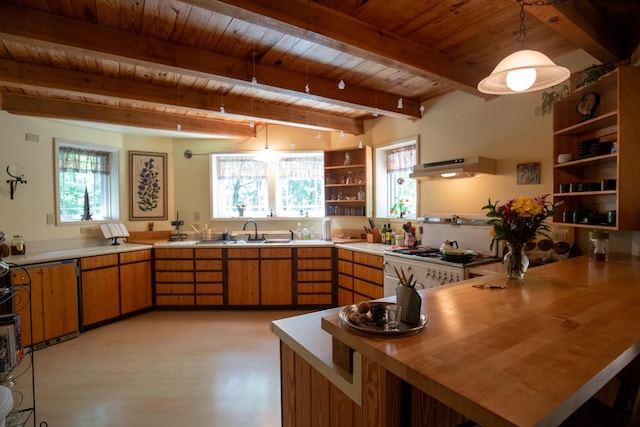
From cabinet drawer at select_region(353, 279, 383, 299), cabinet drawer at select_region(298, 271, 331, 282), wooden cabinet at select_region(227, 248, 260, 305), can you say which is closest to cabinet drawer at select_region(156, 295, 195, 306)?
wooden cabinet at select_region(227, 248, 260, 305)

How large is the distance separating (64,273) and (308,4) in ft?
11.8

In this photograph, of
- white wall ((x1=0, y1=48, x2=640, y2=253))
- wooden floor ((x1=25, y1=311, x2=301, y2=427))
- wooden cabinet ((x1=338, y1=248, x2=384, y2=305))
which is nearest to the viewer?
wooden floor ((x1=25, y1=311, x2=301, y2=427))

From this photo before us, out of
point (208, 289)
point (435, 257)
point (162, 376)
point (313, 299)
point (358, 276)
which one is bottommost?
point (162, 376)

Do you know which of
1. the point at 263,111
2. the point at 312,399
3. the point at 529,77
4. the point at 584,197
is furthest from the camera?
the point at 263,111

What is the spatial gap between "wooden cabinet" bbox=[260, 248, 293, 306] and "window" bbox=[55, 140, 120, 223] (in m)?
2.30

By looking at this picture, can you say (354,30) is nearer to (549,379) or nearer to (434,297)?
(434,297)

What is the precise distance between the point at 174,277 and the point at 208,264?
501mm

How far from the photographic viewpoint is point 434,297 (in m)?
1.48

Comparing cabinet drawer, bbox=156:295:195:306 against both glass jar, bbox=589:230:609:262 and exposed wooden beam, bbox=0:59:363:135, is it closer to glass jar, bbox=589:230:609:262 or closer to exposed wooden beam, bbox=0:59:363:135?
exposed wooden beam, bbox=0:59:363:135

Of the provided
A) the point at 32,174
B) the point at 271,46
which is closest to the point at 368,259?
the point at 271,46

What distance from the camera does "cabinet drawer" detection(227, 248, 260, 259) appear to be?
4.26 metres

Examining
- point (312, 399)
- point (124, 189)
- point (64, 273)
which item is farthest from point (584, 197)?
point (124, 189)

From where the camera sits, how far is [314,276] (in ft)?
14.1

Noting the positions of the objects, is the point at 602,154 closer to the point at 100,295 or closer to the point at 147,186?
the point at 100,295
